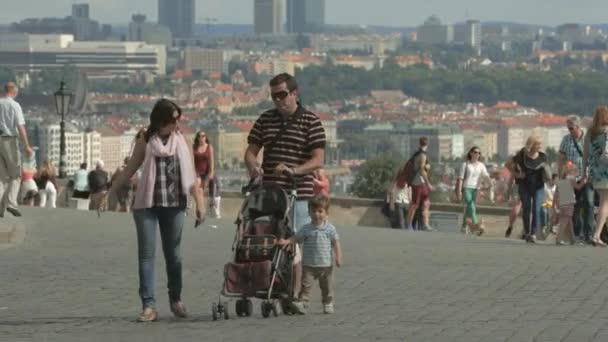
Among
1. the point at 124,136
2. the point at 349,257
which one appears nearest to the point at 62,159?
the point at 349,257

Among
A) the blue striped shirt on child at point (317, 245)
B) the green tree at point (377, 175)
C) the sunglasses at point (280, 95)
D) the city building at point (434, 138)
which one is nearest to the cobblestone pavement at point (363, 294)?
the blue striped shirt on child at point (317, 245)

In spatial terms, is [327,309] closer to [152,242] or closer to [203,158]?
[152,242]

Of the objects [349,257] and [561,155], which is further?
[561,155]

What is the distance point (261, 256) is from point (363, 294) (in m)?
1.39

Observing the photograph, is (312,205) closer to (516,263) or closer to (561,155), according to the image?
(516,263)

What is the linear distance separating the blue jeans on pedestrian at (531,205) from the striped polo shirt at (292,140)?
288 inches

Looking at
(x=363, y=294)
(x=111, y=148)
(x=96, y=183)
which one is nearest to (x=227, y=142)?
(x=111, y=148)

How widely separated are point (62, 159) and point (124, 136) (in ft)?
376

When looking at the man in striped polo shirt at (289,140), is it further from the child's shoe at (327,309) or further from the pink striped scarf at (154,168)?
the pink striped scarf at (154,168)

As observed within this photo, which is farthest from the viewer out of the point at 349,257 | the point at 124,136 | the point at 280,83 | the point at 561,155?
the point at 124,136

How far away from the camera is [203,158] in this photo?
853 inches

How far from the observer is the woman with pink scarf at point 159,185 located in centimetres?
1109

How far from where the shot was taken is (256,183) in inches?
441

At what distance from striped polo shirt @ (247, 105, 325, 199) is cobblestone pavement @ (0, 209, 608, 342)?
2.31 ft
